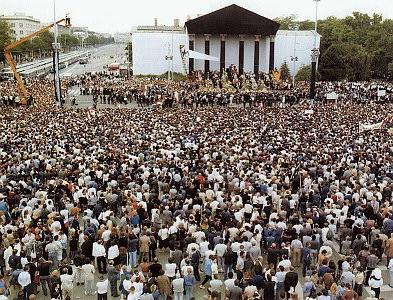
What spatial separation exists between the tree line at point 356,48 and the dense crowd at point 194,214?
134ft

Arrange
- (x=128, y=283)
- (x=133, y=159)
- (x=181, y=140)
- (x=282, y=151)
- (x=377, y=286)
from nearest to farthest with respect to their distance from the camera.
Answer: (x=128, y=283) → (x=377, y=286) → (x=133, y=159) → (x=282, y=151) → (x=181, y=140)

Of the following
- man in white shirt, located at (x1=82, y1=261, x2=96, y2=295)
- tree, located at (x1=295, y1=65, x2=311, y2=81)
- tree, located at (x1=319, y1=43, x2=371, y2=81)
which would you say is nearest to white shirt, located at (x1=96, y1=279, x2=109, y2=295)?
man in white shirt, located at (x1=82, y1=261, x2=96, y2=295)

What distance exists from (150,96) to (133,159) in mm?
23286

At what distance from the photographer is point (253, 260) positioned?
12.2 meters

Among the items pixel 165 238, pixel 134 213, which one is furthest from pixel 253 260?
pixel 134 213

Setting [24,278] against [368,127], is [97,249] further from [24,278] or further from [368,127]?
[368,127]

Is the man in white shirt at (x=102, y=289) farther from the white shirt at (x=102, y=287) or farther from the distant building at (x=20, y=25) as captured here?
the distant building at (x=20, y=25)

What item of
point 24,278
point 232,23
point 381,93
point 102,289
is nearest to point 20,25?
point 232,23

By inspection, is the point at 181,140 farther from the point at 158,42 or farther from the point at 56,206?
the point at 158,42

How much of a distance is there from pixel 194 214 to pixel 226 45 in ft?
170

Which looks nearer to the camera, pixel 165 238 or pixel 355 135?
pixel 165 238

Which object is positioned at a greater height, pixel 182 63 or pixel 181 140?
pixel 182 63

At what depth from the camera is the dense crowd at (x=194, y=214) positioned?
37.4 feet

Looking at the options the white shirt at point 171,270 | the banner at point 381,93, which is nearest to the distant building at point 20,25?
the banner at point 381,93
